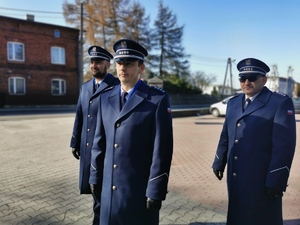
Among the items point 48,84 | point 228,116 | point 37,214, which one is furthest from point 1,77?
point 228,116

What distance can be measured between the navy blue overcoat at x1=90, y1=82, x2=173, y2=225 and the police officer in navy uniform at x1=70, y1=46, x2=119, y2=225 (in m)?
0.81

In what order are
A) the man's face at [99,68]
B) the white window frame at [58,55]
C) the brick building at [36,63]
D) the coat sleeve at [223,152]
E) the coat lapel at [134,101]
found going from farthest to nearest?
the white window frame at [58,55] → the brick building at [36,63] → the man's face at [99,68] → the coat sleeve at [223,152] → the coat lapel at [134,101]

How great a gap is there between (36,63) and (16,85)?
9.10 feet

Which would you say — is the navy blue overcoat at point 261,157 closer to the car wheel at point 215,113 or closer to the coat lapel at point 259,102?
the coat lapel at point 259,102

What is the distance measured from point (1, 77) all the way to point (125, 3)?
16553mm

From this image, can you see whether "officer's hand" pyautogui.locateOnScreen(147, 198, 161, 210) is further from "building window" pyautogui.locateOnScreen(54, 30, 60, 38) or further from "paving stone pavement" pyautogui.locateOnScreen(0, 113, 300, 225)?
"building window" pyautogui.locateOnScreen(54, 30, 60, 38)

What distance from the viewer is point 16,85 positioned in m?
24.9

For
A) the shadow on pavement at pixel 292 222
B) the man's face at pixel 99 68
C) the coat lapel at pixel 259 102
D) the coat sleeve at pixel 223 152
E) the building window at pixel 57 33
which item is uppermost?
the building window at pixel 57 33

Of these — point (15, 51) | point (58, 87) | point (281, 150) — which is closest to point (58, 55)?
point (58, 87)

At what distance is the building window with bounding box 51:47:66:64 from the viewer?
27.0 m

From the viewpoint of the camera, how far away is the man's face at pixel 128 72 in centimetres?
240

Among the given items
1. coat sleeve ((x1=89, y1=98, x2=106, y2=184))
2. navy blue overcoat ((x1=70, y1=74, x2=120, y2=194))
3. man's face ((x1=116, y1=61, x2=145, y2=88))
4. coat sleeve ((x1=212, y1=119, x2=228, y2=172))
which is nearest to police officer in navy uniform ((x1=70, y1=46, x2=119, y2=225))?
navy blue overcoat ((x1=70, y1=74, x2=120, y2=194))

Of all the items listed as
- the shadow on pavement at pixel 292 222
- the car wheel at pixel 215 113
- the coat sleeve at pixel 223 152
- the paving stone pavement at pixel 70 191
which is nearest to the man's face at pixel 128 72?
the coat sleeve at pixel 223 152

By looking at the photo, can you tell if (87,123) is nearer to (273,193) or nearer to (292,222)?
(273,193)
